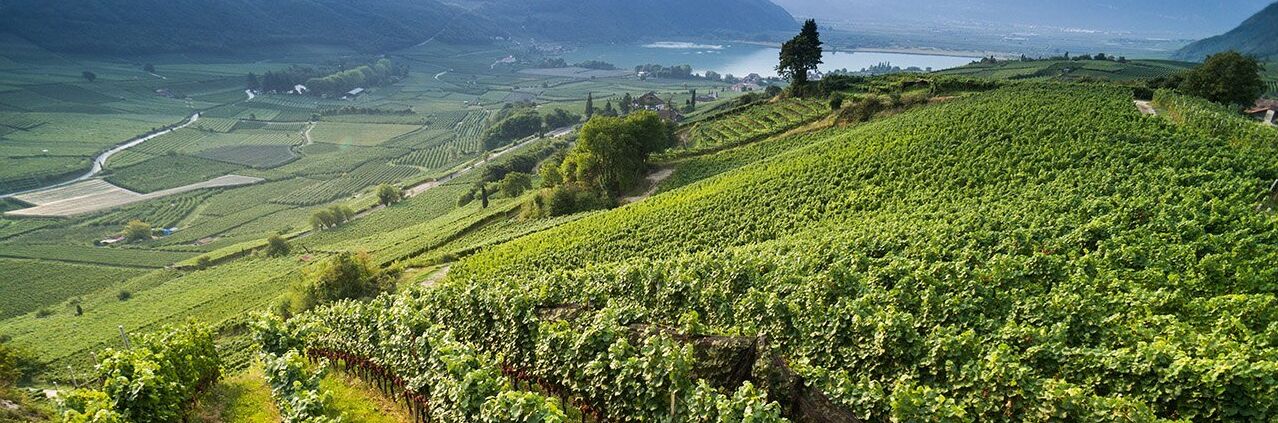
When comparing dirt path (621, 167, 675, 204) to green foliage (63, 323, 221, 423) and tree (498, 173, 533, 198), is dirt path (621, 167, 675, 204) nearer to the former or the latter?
tree (498, 173, 533, 198)

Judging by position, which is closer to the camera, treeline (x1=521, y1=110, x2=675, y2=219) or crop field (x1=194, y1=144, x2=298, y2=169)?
treeline (x1=521, y1=110, x2=675, y2=219)

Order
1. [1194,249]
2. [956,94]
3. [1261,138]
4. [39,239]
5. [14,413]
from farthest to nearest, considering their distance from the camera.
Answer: [39,239]
[956,94]
[1261,138]
[14,413]
[1194,249]

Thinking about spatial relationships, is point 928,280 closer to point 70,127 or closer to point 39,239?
point 39,239

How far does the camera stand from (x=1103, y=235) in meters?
19.2

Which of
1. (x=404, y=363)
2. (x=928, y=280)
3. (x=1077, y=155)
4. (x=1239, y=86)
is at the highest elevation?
(x=1239, y=86)

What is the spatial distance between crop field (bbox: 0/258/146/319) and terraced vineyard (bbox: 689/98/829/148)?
85.0 m

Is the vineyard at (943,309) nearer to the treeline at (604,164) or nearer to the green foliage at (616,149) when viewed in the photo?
the treeline at (604,164)

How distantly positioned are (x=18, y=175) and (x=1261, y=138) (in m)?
206

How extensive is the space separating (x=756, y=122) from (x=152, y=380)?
218 ft

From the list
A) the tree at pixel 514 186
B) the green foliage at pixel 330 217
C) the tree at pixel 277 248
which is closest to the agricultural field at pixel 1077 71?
the tree at pixel 514 186

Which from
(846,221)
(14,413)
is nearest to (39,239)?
(14,413)

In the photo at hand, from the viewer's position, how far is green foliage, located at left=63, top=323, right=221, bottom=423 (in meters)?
13.6

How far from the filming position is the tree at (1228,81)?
49500 mm

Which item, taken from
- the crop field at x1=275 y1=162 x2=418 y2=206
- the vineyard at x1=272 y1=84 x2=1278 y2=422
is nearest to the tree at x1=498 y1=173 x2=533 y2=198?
the vineyard at x1=272 y1=84 x2=1278 y2=422
